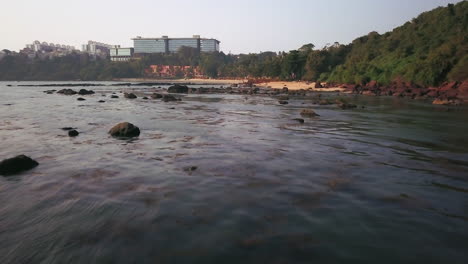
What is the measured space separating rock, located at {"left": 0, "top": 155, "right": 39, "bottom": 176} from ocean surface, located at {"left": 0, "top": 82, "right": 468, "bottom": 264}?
395mm

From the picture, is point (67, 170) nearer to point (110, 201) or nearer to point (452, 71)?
point (110, 201)

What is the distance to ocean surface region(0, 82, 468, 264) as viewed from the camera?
609cm

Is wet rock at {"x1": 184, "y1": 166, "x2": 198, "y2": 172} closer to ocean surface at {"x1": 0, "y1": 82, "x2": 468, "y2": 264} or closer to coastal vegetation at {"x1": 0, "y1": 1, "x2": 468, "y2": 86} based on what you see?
ocean surface at {"x1": 0, "y1": 82, "x2": 468, "y2": 264}

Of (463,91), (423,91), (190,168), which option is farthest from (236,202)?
(423,91)

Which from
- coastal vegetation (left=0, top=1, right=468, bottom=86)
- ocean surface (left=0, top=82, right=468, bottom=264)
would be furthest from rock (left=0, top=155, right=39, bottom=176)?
coastal vegetation (left=0, top=1, right=468, bottom=86)

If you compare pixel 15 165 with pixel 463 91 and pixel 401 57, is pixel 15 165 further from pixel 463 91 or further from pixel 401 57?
pixel 401 57

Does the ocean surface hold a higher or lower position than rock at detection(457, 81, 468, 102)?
lower

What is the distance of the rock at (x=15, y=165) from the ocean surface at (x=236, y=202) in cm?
40

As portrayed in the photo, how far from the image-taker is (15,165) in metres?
11.2

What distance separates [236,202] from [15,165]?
844cm

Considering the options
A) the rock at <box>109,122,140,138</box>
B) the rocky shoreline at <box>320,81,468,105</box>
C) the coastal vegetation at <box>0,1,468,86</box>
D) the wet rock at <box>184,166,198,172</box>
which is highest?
the coastal vegetation at <box>0,1,468,86</box>

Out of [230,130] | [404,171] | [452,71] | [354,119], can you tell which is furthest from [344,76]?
[404,171]

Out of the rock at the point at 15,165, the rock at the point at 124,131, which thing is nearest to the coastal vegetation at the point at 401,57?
the rock at the point at 124,131

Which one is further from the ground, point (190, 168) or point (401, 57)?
point (401, 57)
